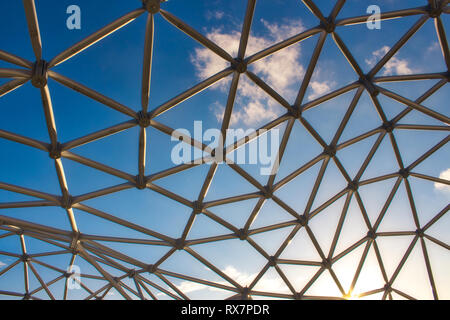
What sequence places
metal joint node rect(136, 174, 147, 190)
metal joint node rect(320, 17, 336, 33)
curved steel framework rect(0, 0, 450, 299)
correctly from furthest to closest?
metal joint node rect(136, 174, 147, 190) < metal joint node rect(320, 17, 336, 33) < curved steel framework rect(0, 0, 450, 299)

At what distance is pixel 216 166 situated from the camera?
621 inches

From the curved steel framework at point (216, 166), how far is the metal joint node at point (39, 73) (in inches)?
1.4

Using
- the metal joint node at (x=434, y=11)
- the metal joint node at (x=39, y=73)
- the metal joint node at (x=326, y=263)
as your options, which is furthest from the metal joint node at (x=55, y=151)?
the metal joint node at (x=326, y=263)

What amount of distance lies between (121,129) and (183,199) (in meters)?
5.19

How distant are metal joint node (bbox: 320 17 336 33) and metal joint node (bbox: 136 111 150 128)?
8462 mm

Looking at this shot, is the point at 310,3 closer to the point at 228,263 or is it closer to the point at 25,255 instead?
the point at 228,263

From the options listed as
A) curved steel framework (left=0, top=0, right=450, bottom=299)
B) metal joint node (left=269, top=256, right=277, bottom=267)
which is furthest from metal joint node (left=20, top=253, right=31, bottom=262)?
metal joint node (left=269, top=256, right=277, bottom=267)

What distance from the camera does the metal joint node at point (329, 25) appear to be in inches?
539

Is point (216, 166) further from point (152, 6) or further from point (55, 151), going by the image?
point (152, 6)

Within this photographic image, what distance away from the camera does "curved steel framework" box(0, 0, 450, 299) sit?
11297 mm

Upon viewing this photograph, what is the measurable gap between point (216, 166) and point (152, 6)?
7774 mm

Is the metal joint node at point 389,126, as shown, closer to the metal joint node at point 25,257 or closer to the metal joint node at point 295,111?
the metal joint node at point 295,111

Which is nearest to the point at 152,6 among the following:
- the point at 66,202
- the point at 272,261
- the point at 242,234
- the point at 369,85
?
the point at 66,202

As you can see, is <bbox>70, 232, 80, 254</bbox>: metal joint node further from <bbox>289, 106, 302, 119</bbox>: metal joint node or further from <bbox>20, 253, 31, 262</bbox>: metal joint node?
<bbox>289, 106, 302, 119</bbox>: metal joint node
